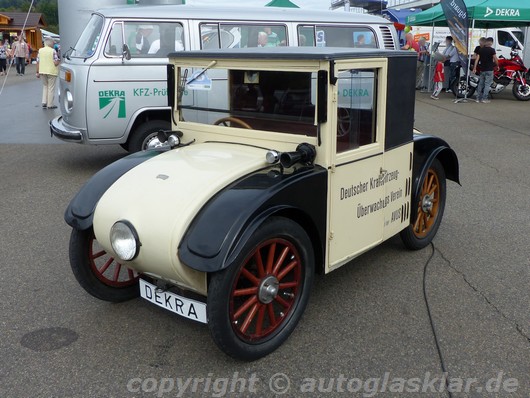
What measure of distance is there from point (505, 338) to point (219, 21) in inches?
232

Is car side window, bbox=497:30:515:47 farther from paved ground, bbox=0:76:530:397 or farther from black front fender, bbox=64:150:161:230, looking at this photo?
black front fender, bbox=64:150:161:230

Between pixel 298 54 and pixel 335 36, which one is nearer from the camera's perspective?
pixel 298 54

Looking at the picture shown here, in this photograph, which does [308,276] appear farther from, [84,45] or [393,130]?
[84,45]

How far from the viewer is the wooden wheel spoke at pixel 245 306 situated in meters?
3.12

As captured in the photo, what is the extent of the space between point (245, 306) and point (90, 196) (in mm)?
1226

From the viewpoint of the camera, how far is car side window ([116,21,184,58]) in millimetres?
7703

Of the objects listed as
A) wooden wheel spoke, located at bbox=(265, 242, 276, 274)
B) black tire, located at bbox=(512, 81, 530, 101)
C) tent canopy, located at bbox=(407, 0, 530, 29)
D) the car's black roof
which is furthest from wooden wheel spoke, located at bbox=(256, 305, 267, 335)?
black tire, located at bbox=(512, 81, 530, 101)

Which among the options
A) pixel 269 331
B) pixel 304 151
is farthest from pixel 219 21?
pixel 269 331

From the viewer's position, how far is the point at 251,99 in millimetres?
3967

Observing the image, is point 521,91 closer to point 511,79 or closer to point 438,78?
point 511,79

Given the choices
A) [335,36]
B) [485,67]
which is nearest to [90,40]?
→ [335,36]

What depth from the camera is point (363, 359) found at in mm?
3309

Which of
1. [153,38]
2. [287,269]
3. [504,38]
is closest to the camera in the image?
[287,269]

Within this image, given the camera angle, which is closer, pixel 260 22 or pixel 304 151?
pixel 304 151
